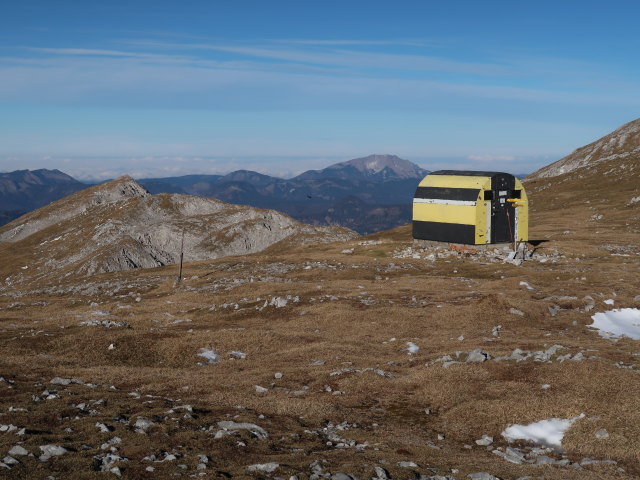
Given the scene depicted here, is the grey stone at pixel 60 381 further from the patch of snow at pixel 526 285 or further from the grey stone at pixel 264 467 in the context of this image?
the patch of snow at pixel 526 285

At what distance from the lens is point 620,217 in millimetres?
101250

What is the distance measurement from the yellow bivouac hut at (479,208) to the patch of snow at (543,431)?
50.3 metres

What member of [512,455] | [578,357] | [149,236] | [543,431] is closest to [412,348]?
[578,357]

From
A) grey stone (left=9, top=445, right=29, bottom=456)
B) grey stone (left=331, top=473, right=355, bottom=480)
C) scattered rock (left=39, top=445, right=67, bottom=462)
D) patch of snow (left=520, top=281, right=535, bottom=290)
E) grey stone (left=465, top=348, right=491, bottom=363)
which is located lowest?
patch of snow (left=520, top=281, right=535, bottom=290)

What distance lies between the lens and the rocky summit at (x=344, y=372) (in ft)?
51.5

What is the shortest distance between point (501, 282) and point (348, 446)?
35.9m

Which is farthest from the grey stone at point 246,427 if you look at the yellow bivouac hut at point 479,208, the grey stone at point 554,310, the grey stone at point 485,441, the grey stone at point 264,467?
the yellow bivouac hut at point 479,208

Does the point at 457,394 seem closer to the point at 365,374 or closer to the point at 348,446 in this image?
the point at 365,374

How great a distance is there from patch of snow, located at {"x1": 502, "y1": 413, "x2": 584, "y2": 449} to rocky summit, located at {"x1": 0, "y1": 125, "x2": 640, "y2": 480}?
69 millimetres

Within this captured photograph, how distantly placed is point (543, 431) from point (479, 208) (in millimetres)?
51366

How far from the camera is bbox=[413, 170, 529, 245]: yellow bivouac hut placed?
68812 millimetres

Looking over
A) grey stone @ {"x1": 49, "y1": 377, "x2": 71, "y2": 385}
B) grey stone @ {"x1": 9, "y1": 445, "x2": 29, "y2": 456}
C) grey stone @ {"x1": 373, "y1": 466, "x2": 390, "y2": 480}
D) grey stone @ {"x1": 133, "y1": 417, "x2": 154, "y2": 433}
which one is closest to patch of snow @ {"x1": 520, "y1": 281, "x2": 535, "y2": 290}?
grey stone @ {"x1": 49, "y1": 377, "x2": 71, "y2": 385}

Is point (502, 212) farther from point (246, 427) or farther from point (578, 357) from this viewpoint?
point (246, 427)

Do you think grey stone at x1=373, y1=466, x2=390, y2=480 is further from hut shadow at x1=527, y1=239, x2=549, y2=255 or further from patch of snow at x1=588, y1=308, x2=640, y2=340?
hut shadow at x1=527, y1=239, x2=549, y2=255
